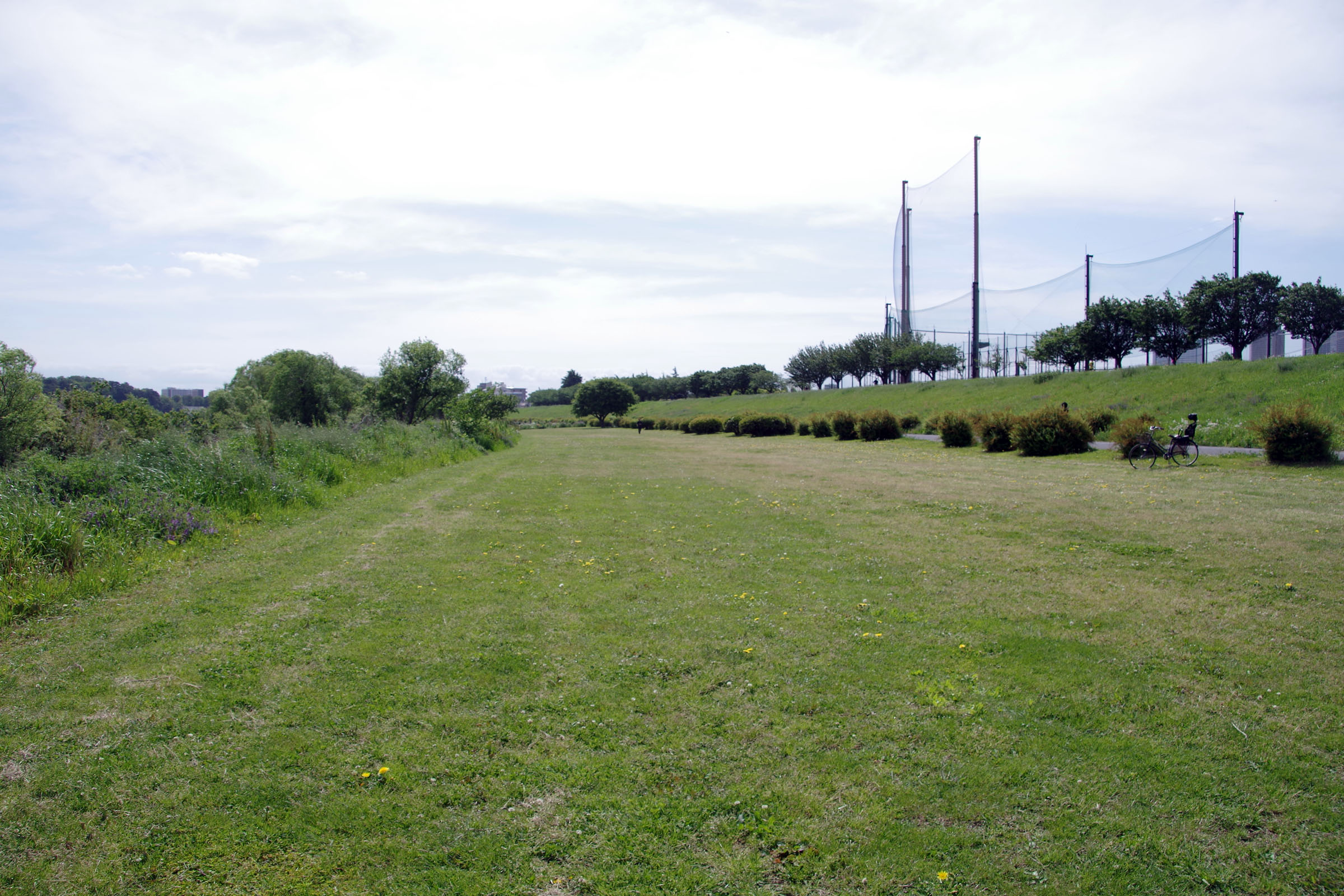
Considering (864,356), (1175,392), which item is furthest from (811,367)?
(1175,392)

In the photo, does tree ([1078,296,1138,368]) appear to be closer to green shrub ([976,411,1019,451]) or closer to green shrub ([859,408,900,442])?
green shrub ([859,408,900,442])

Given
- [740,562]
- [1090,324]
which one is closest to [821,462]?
[740,562]

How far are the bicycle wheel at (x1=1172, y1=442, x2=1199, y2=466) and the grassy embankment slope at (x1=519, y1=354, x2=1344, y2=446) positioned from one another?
247 cm

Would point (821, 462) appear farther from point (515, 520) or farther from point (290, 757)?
point (290, 757)

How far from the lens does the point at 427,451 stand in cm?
2658

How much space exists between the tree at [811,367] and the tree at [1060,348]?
102 feet

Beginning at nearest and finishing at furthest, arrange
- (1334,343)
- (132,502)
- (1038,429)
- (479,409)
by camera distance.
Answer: (132,502) → (1038,429) → (479,409) → (1334,343)

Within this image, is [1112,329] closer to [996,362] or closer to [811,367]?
[996,362]

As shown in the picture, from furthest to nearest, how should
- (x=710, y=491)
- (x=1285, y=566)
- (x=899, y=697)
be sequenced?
(x=710, y=491) → (x=1285, y=566) → (x=899, y=697)

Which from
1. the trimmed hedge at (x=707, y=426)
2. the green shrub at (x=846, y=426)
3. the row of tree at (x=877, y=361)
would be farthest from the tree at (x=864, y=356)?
the green shrub at (x=846, y=426)

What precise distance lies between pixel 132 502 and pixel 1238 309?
58599 mm

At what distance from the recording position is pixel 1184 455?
18516mm

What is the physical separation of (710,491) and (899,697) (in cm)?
1146

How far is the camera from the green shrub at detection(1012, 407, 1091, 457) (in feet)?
77.6
